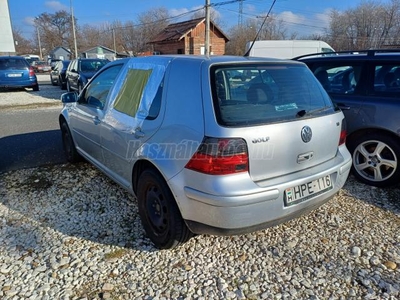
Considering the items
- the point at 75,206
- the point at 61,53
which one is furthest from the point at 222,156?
the point at 61,53

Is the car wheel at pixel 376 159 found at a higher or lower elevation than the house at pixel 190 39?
lower

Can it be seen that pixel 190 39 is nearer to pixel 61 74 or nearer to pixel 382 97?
pixel 61 74

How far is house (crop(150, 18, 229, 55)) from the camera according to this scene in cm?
2959

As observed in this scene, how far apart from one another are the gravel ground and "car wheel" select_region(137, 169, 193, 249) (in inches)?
5.4

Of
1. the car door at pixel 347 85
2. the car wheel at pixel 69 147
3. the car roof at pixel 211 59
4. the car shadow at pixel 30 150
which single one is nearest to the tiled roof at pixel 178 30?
the car shadow at pixel 30 150

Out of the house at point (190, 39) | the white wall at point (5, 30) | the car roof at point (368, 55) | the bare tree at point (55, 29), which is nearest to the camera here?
the car roof at point (368, 55)

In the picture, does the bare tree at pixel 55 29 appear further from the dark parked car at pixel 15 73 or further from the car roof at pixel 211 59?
the car roof at pixel 211 59

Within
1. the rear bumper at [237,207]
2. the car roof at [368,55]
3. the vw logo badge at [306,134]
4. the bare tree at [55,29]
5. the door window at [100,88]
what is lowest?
the rear bumper at [237,207]

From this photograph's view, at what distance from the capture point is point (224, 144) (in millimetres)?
1960

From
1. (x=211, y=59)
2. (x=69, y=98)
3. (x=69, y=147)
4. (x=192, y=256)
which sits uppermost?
(x=211, y=59)

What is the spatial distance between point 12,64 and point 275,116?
1471 centimetres

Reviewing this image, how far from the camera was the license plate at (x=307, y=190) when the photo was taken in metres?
2.16

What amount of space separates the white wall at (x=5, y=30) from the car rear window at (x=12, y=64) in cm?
3597

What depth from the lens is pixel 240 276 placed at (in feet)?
7.29
